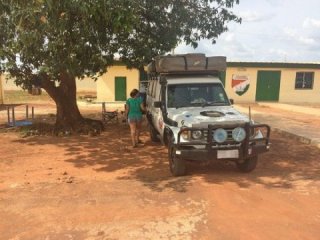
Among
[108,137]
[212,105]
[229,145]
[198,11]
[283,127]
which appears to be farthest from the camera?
[283,127]

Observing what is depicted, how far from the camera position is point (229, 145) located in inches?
297

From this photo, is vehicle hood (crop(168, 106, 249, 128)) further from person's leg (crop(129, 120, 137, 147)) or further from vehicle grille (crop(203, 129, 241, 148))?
person's leg (crop(129, 120, 137, 147))

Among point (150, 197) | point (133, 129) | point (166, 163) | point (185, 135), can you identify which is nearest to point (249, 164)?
point (185, 135)

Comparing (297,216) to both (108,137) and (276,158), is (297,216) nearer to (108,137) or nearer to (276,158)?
(276,158)

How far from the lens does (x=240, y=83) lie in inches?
1153

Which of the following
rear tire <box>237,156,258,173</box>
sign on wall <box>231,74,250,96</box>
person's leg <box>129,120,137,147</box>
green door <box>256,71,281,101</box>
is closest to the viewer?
rear tire <box>237,156,258,173</box>

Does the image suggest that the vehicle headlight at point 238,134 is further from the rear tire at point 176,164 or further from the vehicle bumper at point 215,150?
the rear tire at point 176,164

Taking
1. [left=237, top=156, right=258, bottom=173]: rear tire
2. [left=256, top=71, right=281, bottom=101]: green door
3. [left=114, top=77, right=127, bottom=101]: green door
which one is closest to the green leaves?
[left=237, top=156, right=258, bottom=173]: rear tire

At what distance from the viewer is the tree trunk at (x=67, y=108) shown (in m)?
14.3

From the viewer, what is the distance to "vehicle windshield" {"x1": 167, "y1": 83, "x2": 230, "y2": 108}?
8923 millimetres

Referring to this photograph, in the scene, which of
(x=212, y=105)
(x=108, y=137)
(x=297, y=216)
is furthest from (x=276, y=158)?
(x=108, y=137)

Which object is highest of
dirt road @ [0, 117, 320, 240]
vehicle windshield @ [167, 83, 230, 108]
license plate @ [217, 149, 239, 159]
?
vehicle windshield @ [167, 83, 230, 108]

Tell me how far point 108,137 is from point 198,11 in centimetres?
529

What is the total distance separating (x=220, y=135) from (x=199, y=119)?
60 centimetres
